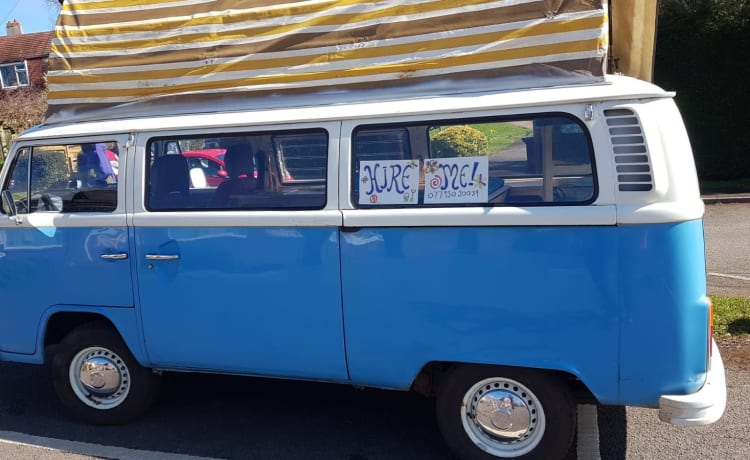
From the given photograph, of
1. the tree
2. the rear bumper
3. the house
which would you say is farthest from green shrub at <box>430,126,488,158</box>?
the house

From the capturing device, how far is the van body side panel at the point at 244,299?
3.79 meters

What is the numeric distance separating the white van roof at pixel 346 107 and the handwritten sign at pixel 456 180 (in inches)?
10.8

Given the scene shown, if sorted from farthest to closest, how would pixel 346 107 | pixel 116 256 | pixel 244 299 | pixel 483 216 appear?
pixel 116 256 → pixel 244 299 → pixel 346 107 → pixel 483 216

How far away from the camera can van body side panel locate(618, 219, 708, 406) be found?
10.4 ft

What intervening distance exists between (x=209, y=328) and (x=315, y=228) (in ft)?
3.10

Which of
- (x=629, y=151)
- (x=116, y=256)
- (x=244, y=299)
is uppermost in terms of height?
(x=629, y=151)

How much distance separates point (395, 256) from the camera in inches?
142

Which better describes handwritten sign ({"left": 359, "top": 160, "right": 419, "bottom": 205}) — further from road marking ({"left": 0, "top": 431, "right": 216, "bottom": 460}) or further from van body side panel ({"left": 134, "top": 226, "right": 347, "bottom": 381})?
road marking ({"left": 0, "top": 431, "right": 216, "bottom": 460})

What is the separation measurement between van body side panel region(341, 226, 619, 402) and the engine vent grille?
0.83 feet

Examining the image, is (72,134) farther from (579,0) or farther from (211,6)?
(579,0)

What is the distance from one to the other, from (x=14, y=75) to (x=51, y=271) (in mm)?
37588

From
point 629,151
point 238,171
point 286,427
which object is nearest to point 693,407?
point 629,151

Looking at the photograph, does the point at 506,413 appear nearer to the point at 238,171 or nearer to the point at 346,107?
the point at 346,107

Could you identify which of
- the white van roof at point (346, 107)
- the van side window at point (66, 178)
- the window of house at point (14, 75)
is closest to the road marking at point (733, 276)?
the white van roof at point (346, 107)
